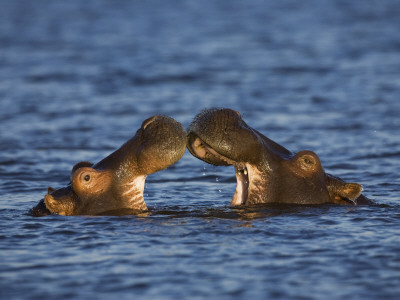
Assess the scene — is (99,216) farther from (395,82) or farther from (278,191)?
(395,82)

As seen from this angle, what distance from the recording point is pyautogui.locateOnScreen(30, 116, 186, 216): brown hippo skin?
8.70 meters

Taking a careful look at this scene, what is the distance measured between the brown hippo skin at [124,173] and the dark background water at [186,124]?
164mm

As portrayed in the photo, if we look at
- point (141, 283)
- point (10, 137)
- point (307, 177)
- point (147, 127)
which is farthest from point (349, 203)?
point (10, 137)

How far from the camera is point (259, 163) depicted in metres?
9.07

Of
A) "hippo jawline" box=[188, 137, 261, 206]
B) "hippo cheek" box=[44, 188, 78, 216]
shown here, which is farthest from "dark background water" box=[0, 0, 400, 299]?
"hippo jawline" box=[188, 137, 261, 206]

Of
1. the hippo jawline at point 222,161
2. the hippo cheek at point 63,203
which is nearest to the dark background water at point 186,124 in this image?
the hippo cheek at point 63,203

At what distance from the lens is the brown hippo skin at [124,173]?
8703 mm

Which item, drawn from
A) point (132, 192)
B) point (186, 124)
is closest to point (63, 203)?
point (132, 192)

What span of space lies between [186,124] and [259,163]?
28.0 ft

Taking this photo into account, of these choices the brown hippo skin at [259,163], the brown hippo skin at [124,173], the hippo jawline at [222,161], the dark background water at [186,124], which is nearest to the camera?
the dark background water at [186,124]

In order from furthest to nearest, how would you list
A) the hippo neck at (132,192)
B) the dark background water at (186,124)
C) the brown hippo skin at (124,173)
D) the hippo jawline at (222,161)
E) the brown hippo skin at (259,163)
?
the hippo jawline at (222,161) → the hippo neck at (132,192) → the brown hippo skin at (259,163) → the brown hippo skin at (124,173) → the dark background water at (186,124)

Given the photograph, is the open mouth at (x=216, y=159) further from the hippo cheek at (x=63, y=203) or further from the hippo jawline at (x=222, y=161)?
the hippo cheek at (x=63, y=203)

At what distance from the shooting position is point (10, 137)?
1662 centimetres

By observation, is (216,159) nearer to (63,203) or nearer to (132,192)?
(132,192)
